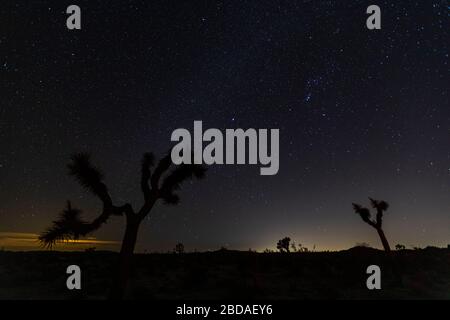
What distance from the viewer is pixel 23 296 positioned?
14.0 m

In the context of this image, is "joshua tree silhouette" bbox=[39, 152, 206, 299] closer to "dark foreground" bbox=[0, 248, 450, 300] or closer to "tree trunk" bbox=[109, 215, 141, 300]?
"tree trunk" bbox=[109, 215, 141, 300]

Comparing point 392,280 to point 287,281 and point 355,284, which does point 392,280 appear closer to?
point 355,284

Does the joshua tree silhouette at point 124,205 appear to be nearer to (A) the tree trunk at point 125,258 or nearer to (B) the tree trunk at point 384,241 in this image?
(A) the tree trunk at point 125,258

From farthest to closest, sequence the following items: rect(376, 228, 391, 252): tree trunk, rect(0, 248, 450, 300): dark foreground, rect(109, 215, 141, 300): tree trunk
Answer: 1. rect(376, 228, 391, 252): tree trunk
2. rect(0, 248, 450, 300): dark foreground
3. rect(109, 215, 141, 300): tree trunk

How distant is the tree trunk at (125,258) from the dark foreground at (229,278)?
8.77 ft

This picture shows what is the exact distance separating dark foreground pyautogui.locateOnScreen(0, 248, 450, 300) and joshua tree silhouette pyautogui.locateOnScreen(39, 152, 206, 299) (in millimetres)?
2895

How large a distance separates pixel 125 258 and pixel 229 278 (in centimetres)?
707

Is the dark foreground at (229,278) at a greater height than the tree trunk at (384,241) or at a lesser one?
lesser

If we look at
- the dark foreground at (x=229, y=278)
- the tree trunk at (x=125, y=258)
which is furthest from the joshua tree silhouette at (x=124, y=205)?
the dark foreground at (x=229, y=278)

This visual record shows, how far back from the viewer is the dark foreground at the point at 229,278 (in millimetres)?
14094

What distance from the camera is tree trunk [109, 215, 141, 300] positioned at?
411 inches

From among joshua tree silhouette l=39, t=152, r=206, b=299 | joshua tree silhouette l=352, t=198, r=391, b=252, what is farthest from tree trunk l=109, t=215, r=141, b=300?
joshua tree silhouette l=352, t=198, r=391, b=252
